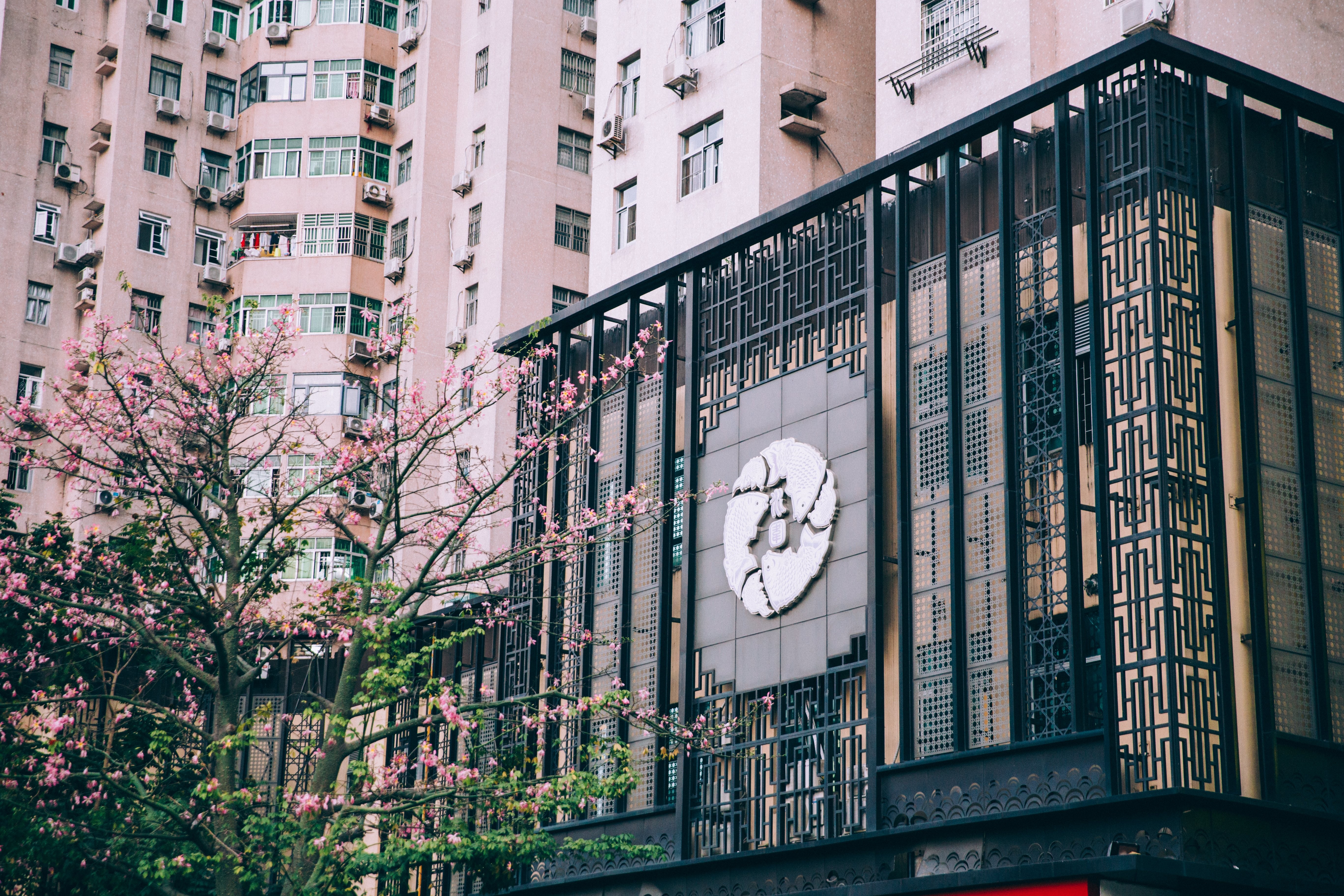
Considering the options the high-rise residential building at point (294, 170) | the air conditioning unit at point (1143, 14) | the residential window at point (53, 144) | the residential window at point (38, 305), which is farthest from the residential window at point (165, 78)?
the air conditioning unit at point (1143, 14)

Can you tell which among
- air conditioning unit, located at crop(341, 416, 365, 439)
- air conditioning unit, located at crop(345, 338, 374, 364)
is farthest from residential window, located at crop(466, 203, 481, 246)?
air conditioning unit, located at crop(341, 416, 365, 439)

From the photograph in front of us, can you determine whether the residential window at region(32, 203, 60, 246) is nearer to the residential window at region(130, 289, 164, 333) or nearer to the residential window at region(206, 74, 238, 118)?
the residential window at region(130, 289, 164, 333)

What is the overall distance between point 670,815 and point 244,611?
6.08m

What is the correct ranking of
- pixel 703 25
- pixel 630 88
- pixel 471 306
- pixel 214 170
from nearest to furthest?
pixel 703 25, pixel 630 88, pixel 471 306, pixel 214 170

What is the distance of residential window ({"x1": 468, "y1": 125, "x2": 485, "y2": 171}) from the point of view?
4122 cm

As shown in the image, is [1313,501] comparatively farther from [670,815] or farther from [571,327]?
[571,327]

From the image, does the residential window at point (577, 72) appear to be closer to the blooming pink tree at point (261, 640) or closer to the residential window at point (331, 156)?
the residential window at point (331, 156)

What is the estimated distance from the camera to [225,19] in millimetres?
47188

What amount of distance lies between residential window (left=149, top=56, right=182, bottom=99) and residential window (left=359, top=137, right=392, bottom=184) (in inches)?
254

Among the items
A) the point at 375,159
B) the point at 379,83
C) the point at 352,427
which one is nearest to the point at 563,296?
the point at 352,427

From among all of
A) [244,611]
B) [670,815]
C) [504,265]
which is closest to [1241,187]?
[670,815]

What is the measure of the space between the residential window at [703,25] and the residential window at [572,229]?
9.80m

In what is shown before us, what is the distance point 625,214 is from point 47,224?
2096cm

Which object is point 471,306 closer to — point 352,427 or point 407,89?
point 352,427
